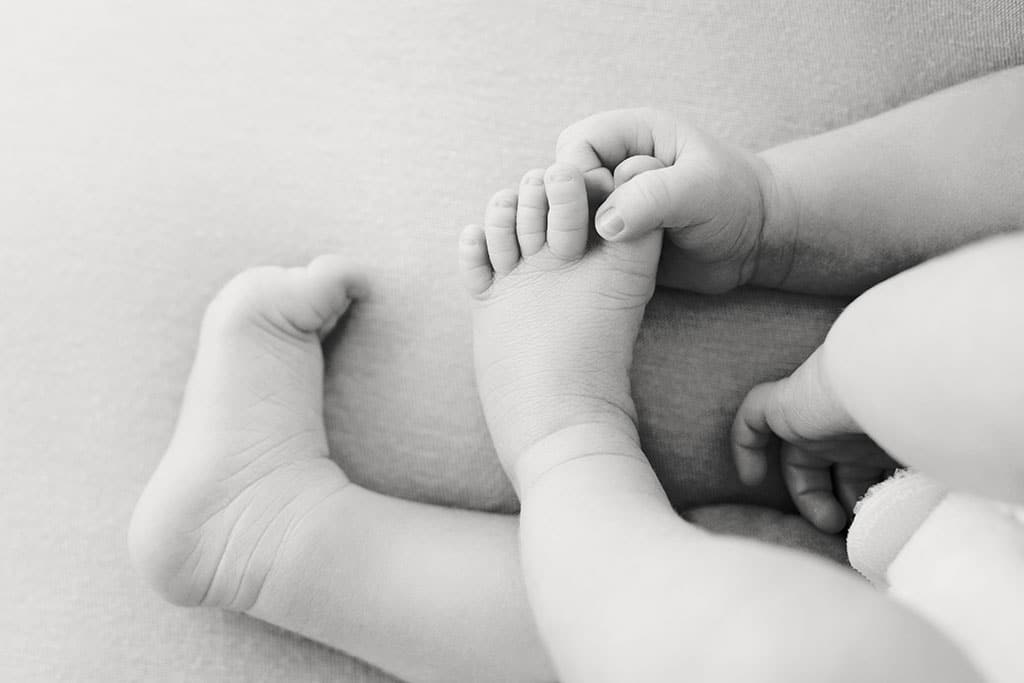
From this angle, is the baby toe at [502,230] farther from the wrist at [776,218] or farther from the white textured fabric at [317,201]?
the wrist at [776,218]

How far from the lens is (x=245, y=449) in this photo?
64 cm

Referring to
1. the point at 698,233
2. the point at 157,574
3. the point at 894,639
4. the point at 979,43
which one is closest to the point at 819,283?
the point at 698,233

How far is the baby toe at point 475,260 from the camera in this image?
2.09 ft

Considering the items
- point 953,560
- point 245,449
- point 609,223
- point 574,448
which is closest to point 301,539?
point 245,449

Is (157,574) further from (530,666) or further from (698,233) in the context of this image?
(698,233)

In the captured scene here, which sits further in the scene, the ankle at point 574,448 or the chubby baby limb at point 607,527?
the ankle at point 574,448

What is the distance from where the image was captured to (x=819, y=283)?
67 centimetres

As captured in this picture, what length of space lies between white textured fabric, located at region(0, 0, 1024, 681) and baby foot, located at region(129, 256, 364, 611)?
0.03m

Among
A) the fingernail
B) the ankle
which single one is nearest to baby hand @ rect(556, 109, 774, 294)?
the fingernail

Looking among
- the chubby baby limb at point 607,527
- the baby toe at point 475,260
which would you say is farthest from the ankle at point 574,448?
the baby toe at point 475,260

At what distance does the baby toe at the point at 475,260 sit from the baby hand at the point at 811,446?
208 millimetres

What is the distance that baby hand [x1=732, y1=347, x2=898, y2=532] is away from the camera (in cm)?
59

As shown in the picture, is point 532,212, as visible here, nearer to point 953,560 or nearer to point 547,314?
point 547,314

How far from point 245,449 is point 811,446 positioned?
0.41 meters
